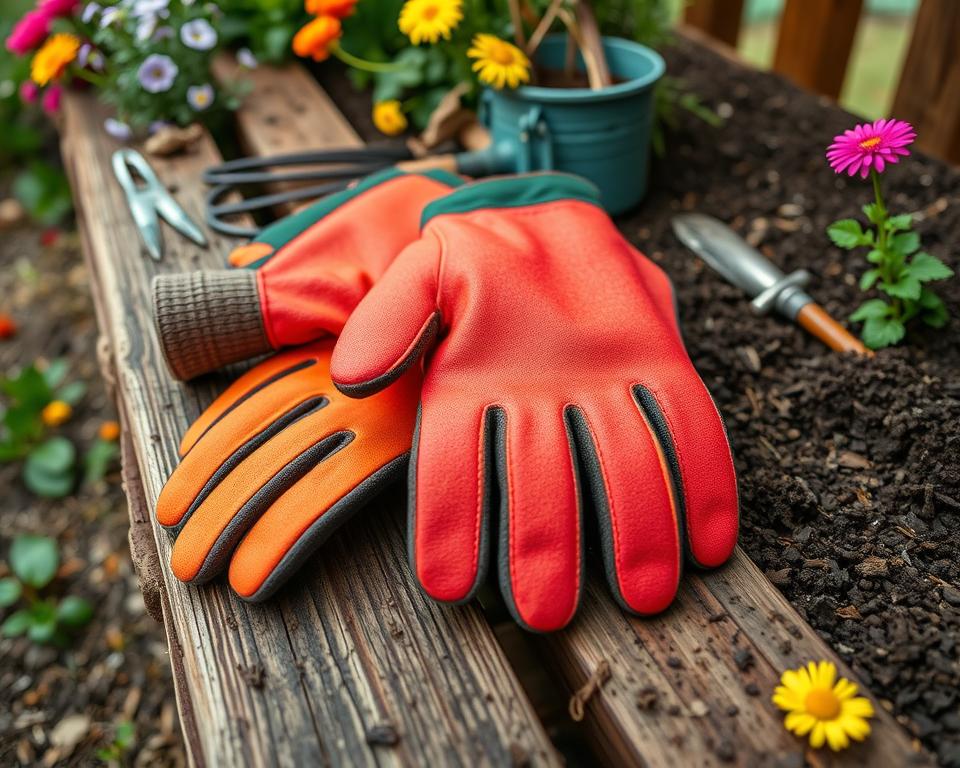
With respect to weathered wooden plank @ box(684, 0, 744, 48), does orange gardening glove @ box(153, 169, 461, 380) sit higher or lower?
higher

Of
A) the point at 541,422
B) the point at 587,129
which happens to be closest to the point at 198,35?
the point at 587,129

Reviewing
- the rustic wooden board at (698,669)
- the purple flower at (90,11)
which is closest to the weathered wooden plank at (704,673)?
the rustic wooden board at (698,669)

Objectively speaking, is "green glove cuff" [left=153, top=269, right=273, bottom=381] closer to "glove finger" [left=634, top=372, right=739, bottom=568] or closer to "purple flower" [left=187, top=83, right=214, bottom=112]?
"glove finger" [left=634, top=372, right=739, bottom=568]

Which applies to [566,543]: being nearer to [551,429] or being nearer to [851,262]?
[551,429]

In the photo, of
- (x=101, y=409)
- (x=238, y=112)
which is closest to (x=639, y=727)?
(x=238, y=112)

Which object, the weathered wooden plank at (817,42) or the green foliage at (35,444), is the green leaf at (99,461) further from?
the weathered wooden plank at (817,42)

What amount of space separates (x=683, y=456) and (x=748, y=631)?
219mm

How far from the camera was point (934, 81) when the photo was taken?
198 centimetres

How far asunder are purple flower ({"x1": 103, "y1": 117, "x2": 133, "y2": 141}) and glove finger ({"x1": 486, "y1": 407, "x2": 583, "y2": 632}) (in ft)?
4.99

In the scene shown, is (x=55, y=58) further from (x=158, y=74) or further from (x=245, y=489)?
(x=245, y=489)

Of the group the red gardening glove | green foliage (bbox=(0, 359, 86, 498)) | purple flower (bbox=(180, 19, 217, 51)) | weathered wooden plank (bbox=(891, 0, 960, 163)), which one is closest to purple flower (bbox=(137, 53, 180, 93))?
purple flower (bbox=(180, 19, 217, 51))

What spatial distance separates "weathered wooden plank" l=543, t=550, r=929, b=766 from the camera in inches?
32.8

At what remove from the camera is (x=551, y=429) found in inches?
39.4

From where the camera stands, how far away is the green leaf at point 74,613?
71.9 inches
